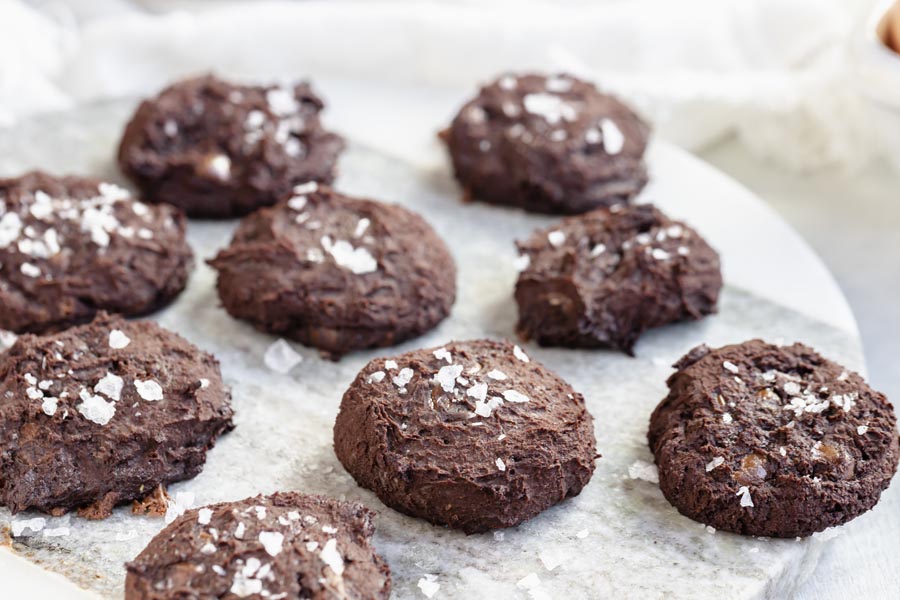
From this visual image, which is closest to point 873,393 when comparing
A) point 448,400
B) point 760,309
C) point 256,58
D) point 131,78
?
point 760,309

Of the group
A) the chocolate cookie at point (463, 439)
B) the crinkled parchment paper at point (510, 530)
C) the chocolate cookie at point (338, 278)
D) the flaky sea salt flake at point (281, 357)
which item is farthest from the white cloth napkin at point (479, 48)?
the chocolate cookie at point (463, 439)

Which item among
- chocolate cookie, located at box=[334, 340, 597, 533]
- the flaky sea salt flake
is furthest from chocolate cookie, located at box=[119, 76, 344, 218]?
chocolate cookie, located at box=[334, 340, 597, 533]

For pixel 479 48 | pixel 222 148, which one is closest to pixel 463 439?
pixel 222 148

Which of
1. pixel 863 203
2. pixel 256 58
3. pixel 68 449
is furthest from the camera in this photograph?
pixel 256 58

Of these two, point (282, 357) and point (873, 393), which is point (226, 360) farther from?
point (873, 393)

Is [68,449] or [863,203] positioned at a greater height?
[68,449]

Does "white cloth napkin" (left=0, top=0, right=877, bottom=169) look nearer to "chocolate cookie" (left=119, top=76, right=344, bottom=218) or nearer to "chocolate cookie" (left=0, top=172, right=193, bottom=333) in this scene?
"chocolate cookie" (left=119, top=76, right=344, bottom=218)
